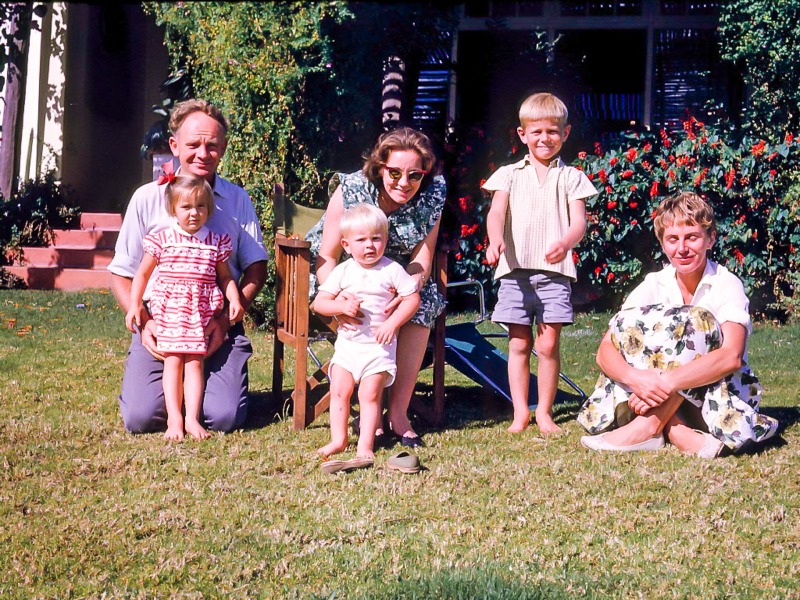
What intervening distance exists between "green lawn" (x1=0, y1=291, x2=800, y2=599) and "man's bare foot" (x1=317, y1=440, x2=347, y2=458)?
0.19ft

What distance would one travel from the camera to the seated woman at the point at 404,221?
4.36 m

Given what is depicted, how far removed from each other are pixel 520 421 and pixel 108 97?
871cm

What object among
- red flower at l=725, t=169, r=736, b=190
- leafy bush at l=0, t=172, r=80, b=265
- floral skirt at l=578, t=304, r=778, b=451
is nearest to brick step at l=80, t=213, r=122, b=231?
leafy bush at l=0, t=172, r=80, b=265

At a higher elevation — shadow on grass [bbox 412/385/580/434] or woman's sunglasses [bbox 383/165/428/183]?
woman's sunglasses [bbox 383/165/428/183]

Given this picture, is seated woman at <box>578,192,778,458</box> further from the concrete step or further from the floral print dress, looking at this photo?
the concrete step

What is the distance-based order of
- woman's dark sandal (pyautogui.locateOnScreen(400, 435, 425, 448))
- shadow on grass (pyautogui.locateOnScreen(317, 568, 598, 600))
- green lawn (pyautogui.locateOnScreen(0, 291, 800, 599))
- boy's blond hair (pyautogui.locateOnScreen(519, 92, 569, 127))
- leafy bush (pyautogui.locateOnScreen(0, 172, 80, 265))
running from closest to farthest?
shadow on grass (pyautogui.locateOnScreen(317, 568, 598, 600)) → green lawn (pyautogui.locateOnScreen(0, 291, 800, 599)) → woman's dark sandal (pyautogui.locateOnScreen(400, 435, 425, 448)) → boy's blond hair (pyautogui.locateOnScreen(519, 92, 569, 127)) → leafy bush (pyautogui.locateOnScreen(0, 172, 80, 265))

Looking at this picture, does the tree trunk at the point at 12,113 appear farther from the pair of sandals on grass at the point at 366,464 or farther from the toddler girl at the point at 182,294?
the pair of sandals on grass at the point at 366,464

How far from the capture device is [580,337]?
7.46m

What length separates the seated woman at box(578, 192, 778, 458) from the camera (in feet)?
13.3

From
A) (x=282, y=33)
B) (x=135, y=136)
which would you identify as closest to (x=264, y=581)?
(x=282, y=33)

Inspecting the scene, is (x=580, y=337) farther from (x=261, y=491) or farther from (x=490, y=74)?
(x=261, y=491)

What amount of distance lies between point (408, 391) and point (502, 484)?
885 mm

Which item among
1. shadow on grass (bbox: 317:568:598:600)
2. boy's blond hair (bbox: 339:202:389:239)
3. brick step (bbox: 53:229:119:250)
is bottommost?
shadow on grass (bbox: 317:568:598:600)

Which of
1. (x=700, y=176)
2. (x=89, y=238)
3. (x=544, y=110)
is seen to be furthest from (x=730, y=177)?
(x=89, y=238)
